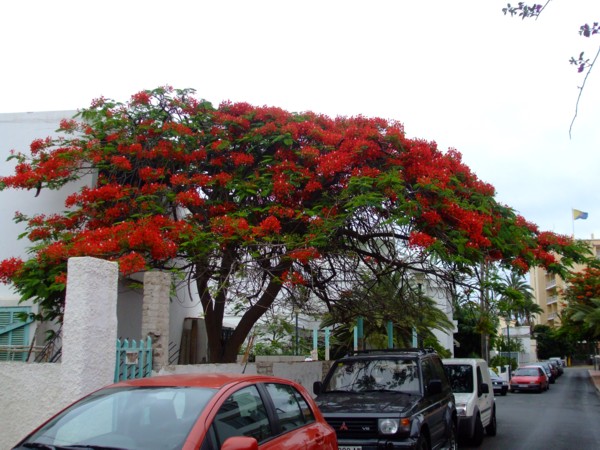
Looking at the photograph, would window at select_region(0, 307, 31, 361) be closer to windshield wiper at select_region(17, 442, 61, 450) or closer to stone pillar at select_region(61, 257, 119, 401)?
stone pillar at select_region(61, 257, 119, 401)

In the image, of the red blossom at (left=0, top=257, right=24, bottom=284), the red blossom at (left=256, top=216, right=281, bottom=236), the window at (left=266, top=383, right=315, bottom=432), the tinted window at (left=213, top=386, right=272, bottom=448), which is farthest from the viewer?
the red blossom at (left=256, top=216, right=281, bottom=236)

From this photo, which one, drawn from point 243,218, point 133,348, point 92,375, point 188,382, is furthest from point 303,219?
point 188,382

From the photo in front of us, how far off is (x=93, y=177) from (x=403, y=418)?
794 centimetres

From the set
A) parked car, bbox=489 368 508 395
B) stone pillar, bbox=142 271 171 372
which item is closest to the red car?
stone pillar, bbox=142 271 171 372

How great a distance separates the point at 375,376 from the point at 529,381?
28.0 m

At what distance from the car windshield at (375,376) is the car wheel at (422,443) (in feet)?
2.60

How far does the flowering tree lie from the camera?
10469 millimetres

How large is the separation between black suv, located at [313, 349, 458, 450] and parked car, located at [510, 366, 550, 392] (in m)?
26.4

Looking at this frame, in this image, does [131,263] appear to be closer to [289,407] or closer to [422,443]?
[289,407]

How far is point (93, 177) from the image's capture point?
1280cm

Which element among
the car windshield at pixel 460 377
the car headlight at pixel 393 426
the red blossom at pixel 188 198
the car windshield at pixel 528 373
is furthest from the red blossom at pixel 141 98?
the car windshield at pixel 528 373

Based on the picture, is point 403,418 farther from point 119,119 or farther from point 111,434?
point 119,119

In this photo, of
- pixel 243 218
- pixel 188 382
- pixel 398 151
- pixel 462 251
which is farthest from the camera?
pixel 398 151

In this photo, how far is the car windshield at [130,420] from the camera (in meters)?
4.38
